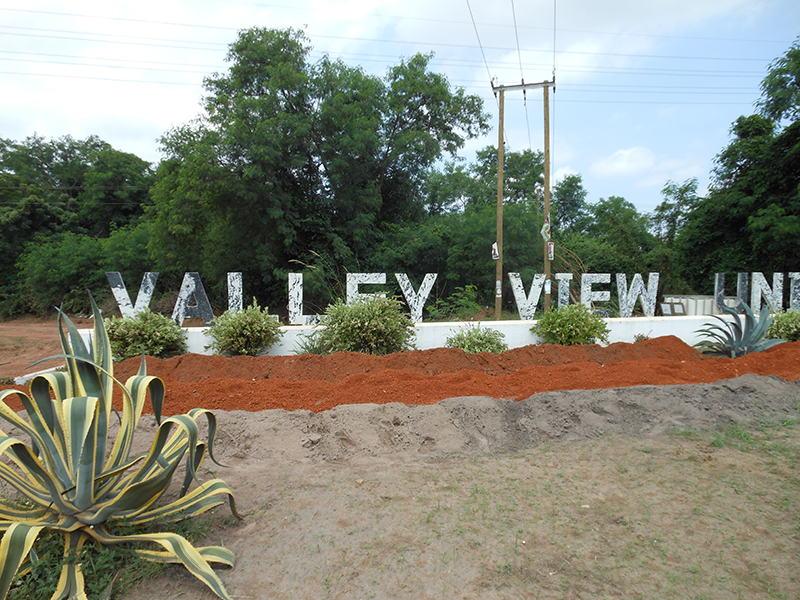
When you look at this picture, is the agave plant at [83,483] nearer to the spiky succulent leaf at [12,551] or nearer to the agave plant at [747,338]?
the spiky succulent leaf at [12,551]

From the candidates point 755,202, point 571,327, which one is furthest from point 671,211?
point 571,327

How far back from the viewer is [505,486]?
3.25m


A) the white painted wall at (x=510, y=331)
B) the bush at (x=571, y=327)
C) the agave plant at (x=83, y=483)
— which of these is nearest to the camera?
the agave plant at (x=83, y=483)

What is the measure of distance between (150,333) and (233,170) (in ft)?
29.1

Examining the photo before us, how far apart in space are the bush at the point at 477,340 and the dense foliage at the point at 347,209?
5.81m

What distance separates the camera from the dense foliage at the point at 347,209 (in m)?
15.4

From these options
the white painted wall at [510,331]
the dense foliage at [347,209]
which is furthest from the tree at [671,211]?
the white painted wall at [510,331]

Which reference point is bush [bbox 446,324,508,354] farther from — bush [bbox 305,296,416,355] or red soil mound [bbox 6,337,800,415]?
bush [bbox 305,296,416,355]

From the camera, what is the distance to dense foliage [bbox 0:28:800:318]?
605 inches

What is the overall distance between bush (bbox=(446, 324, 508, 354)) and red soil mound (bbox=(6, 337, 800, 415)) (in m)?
0.66

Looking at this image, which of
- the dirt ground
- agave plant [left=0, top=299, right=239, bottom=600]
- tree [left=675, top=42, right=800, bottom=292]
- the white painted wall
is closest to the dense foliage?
tree [left=675, top=42, right=800, bottom=292]

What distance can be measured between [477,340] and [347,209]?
10.3 m

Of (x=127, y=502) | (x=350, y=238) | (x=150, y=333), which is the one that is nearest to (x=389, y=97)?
(x=350, y=238)

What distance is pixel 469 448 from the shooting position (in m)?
3.89
